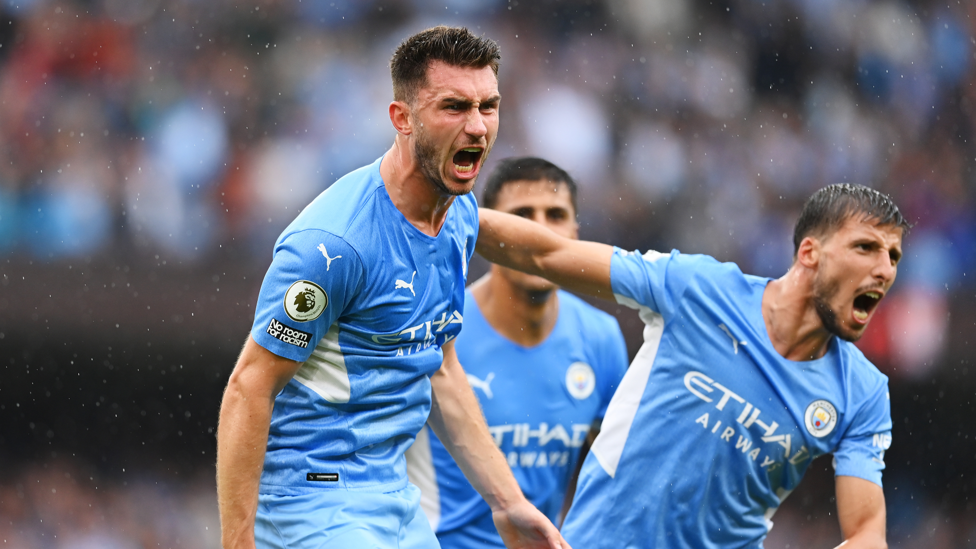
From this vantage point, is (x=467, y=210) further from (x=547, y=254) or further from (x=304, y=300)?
(x=304, y=300)

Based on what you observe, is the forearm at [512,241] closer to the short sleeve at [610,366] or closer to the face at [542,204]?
the face at [542,204]

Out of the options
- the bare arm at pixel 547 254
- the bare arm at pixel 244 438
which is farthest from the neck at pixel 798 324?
the bare arm at pixel 244 438

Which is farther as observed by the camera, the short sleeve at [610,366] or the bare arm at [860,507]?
the short sleeve at [610,366]

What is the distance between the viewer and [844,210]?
4.53 m

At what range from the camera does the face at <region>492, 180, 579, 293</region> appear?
5.44 meters

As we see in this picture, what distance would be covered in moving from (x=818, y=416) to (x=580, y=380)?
137 cm

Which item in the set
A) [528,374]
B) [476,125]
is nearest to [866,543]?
[528,374]

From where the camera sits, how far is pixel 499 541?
516 centimetres

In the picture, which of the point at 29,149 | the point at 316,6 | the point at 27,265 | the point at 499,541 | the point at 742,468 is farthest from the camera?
the point at 316,6

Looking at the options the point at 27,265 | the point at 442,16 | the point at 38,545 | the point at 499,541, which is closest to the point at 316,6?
the point at 442,16

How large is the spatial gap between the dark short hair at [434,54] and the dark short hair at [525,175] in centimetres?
219

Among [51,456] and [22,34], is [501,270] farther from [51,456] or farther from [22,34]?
[22,34]

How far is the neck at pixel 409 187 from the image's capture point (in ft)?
10.9

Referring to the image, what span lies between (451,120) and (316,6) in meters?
7.72
